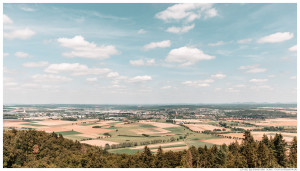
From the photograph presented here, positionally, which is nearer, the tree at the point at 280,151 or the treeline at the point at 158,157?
the treeline at the point at 158,157

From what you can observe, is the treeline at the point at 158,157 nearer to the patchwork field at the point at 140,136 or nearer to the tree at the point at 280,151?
the tree at the point at 280,151

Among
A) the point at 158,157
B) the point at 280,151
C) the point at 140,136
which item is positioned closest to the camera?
the point at 280,151

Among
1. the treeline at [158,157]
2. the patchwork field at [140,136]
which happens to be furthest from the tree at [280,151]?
the patchwork field at [140,136]

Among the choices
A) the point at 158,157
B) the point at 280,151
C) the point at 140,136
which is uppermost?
the point at 280,151

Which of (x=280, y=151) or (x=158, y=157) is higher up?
(x=280, y=151)

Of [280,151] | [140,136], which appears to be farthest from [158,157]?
[140,136]

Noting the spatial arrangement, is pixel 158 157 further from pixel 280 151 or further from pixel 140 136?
pixel 140 136

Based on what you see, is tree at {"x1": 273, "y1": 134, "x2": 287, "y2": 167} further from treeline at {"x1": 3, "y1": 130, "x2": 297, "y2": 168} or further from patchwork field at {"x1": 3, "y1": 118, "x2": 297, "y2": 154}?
patchwork field at {"x1": 3, "y1": 118, "x2": 297, "y2": 154}

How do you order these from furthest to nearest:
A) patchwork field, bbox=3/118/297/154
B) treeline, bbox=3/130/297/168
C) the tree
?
patchwork field, bbox=3/118/297/154 → the tree → treeline, bbox=3/130/297/168

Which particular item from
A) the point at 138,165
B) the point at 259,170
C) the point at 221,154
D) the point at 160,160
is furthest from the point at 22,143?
the point at 259,170

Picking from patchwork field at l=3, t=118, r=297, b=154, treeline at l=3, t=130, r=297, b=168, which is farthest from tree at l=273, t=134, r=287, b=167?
patchwork field at l=3, t=118, r=297, b=154

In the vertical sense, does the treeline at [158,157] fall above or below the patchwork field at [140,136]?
above

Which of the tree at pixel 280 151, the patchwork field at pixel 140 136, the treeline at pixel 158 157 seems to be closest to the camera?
the treeline at pixel 158 157
